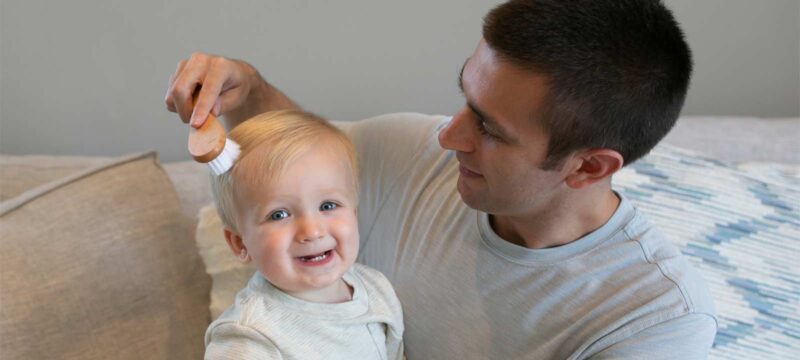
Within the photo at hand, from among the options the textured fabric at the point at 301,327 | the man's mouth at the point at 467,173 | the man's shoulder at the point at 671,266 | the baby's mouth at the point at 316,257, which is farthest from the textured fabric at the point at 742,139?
the baby's mouth at the point at 316,257

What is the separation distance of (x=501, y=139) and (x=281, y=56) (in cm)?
89

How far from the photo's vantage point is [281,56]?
73.1 inches

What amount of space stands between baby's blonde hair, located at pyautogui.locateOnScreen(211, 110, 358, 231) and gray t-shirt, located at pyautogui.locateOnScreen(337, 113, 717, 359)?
9.0 inches

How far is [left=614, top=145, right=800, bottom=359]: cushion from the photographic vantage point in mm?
1444

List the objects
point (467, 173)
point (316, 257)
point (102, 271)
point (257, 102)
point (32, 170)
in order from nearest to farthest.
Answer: point (316, 257), point (467, 173), point (257, 102), point (102, 271), point (32, 170)

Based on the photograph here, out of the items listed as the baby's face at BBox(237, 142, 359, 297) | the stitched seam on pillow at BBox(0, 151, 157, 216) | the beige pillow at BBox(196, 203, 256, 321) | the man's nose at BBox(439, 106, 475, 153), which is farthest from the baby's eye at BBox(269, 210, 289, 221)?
the stitched seam on pillow at BBox(0, 151, 157, 216)

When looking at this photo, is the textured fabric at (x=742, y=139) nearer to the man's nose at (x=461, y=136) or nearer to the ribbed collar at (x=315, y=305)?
the man's nose at (x=461, y=136)

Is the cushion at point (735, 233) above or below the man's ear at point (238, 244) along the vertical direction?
below

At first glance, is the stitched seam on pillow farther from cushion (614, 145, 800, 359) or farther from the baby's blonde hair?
cushion (614, 145, 800, 359)

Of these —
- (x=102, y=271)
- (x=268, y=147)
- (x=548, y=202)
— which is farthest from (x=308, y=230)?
(x=102, y=271)

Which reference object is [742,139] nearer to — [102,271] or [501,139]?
[501,139]

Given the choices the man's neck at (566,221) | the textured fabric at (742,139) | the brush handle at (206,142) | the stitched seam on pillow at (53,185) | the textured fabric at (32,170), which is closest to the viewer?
the brush handle at (206,142)

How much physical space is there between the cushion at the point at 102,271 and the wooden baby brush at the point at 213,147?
0.57 meters

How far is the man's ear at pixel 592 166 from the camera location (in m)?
1.10
